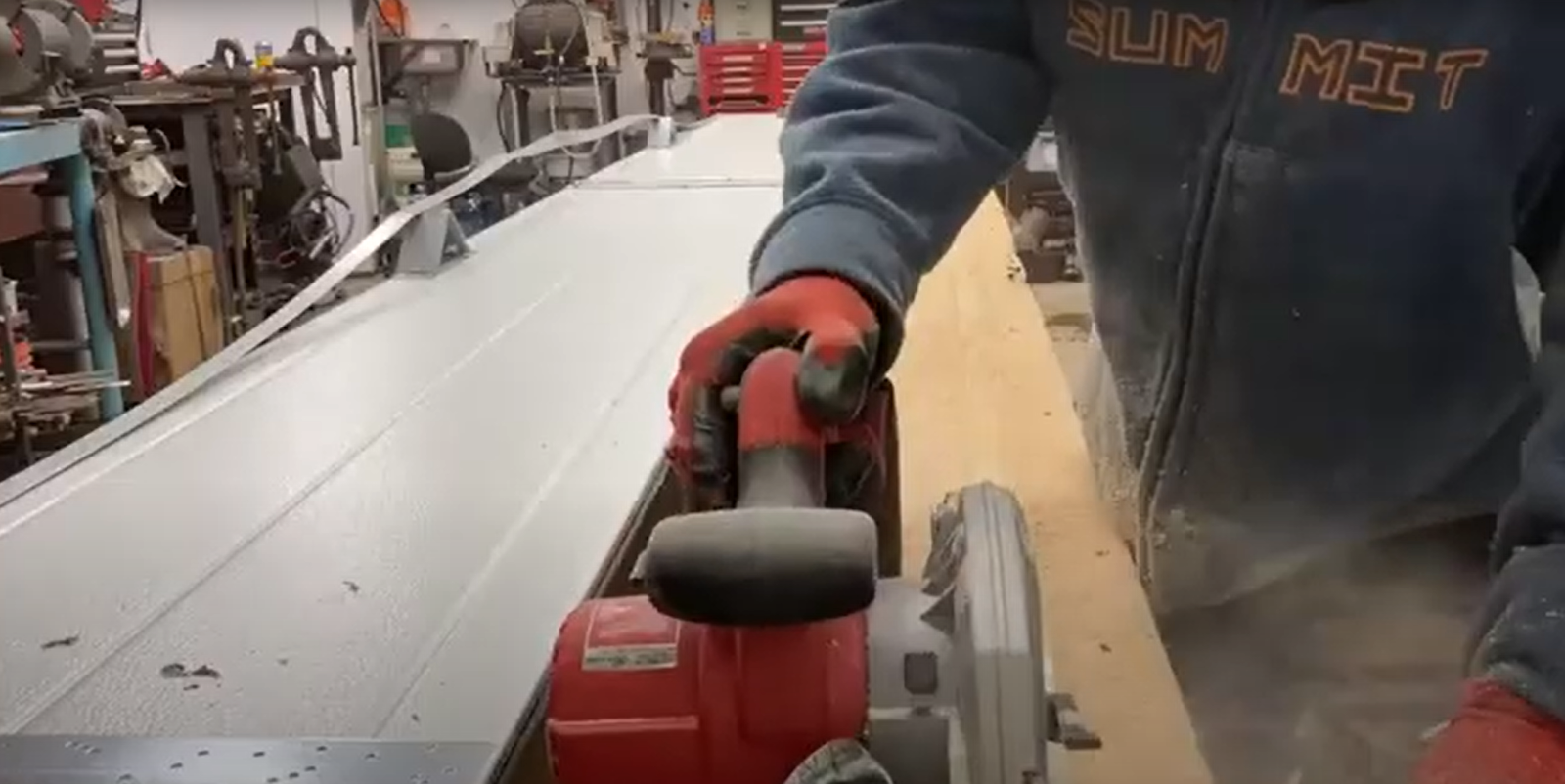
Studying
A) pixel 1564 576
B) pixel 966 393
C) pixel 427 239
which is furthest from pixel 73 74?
pixel 1564 576

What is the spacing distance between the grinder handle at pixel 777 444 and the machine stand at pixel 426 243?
1.40 m

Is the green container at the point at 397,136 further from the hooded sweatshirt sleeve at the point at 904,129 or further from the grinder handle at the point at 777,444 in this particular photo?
the grinder handle at the point at 777,444

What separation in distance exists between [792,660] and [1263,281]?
0.46 m

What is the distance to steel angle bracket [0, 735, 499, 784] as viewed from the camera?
30.4 inches

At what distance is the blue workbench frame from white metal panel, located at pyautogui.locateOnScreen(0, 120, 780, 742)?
1270mm

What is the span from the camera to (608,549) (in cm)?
107

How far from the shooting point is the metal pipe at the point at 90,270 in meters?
3.03

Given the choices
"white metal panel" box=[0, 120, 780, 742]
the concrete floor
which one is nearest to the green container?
the concrete floor

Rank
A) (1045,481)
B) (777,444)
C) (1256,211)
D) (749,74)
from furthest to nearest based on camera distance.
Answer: (749,74) → (1045,481) → (1256,211) → (777,444)

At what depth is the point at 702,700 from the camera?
67cm

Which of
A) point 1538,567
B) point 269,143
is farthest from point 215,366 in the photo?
point 269,143

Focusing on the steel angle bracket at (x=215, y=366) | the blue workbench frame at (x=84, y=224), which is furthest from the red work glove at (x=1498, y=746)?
the blue workbench frame at (x=84, y=224)

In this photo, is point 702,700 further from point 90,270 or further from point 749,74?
point 749,74

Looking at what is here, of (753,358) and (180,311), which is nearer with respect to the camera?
(753,358)
